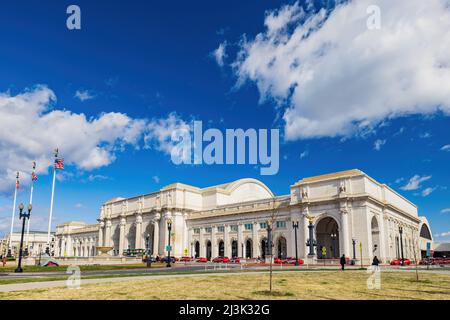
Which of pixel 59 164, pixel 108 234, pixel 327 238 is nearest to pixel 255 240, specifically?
pixel 327 238

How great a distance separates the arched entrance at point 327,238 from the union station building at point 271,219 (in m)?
0.21

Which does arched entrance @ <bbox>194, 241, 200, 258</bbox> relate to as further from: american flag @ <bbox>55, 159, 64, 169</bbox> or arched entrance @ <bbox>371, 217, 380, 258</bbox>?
arched entrance @ <bbox>371, 217, 380, 258</bbox>

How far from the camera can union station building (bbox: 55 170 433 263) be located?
2741 inches

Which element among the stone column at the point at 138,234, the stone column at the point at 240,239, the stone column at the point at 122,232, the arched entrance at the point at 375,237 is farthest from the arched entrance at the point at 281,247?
the stone column at the point at 122,232

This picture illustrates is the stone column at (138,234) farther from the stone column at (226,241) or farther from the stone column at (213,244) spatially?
the stone column at (226,241)

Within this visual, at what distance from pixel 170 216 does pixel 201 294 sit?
292 ft

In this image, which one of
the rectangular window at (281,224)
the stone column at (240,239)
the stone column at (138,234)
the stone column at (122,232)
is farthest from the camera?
the stone column at (122,232)

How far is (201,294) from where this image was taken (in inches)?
555

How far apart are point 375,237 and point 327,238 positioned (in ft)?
37.5

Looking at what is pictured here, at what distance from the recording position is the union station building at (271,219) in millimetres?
69625

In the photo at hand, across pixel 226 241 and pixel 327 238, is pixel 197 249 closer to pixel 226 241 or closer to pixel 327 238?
pixel 226 241

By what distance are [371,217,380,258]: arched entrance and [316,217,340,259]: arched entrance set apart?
8.71 metres

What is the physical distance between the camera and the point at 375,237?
71.4 meters
